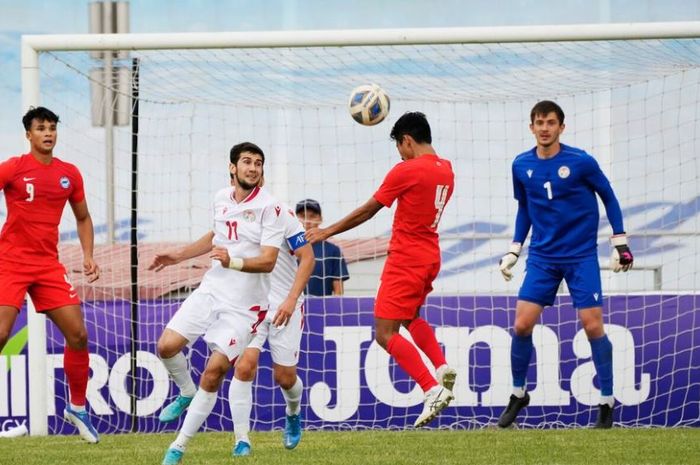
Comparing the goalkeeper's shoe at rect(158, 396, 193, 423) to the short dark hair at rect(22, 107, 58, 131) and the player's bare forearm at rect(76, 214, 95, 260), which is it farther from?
the short dark hair at rect(22, 107, 58, 131)

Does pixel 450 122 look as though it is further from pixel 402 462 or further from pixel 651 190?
pixel 402 462

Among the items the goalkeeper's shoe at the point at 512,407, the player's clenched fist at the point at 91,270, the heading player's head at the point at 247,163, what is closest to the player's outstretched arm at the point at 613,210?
the goalkeeper's shoe at the point at 512,407

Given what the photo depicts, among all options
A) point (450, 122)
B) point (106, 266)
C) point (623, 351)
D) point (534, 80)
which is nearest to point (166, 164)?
point (106, 266)

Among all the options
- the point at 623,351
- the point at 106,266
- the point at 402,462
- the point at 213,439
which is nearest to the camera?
the point at 402,462

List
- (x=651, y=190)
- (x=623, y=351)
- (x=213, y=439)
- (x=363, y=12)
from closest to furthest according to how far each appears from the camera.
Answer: (x=213, y=439) < (x=623, y=351) < (x=651, y=190) < (x=363, y=12)

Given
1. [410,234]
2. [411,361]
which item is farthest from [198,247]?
[411,361]

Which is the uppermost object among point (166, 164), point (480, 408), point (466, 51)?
point (466, 51)

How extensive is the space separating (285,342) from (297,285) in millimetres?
870

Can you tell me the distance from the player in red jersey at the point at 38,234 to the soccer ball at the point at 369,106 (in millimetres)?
2017

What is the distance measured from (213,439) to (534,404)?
2.90 meters

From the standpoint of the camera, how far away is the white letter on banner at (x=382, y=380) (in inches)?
436

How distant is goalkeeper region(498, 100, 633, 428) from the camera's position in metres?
9.55

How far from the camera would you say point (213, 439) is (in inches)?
376

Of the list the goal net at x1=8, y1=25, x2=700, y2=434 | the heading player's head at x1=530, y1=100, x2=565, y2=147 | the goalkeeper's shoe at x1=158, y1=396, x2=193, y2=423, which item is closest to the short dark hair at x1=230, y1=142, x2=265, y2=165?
the goalkeeper's shoe at x1=158, y1=396, x2=193, y2=423
